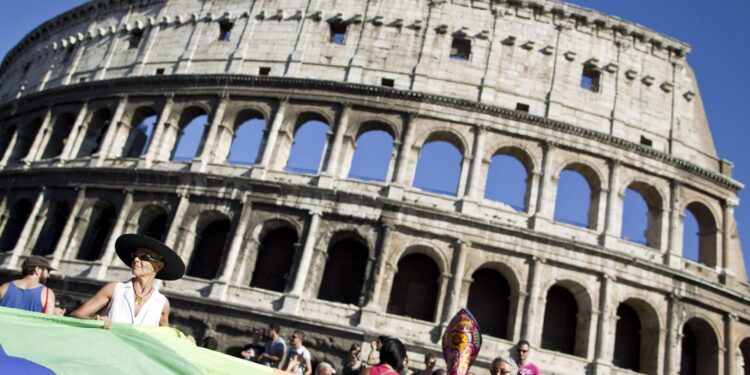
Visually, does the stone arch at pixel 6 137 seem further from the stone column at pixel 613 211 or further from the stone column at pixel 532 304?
the stone column at pixel 613 211

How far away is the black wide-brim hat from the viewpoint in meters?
4.64

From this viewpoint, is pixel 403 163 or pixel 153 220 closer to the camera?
pixel 403 163

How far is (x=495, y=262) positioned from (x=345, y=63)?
28.7 feet

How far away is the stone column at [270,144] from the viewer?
1800 centimetres

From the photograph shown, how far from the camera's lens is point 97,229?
64.8 ft

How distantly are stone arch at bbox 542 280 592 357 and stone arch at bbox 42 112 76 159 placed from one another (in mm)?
19978

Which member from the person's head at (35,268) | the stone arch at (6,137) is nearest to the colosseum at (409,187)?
the stone arch at (6,137)

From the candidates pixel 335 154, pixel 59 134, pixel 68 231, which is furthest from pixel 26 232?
pixel 335 154

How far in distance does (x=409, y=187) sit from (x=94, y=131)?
44.8 ft

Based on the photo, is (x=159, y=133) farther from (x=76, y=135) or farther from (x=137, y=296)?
(x=137, y=296)

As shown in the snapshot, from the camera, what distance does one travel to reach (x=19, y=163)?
22625 millimetres

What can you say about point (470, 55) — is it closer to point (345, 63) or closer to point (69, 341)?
point (345, 63)

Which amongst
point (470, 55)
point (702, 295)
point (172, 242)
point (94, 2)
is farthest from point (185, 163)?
point (702, 295)

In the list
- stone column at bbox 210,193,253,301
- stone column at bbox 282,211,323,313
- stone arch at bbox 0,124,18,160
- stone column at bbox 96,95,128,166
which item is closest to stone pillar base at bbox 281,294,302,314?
stone column at bbox 282,211,323,313
